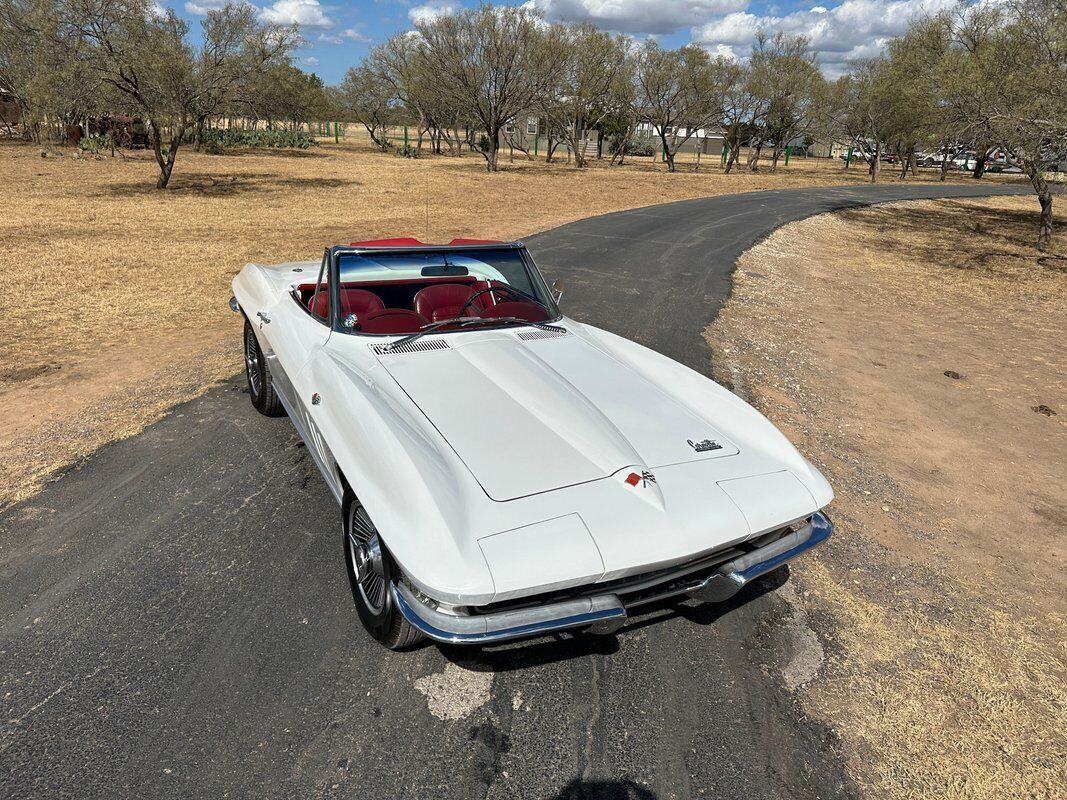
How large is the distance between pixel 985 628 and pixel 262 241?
1304 cm

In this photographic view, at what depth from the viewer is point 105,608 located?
9.31 feet

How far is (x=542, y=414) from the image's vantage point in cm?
285

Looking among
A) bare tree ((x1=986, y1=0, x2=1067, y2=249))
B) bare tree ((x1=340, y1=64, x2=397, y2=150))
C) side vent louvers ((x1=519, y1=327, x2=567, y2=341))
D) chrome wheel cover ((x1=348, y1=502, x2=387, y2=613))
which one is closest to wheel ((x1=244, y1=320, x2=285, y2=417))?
side vent louvers ((x1=519, y1=327, x2=567, y2=341))

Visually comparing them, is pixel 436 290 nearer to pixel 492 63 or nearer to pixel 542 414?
pixel 542 414

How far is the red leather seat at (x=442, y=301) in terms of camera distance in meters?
3.86

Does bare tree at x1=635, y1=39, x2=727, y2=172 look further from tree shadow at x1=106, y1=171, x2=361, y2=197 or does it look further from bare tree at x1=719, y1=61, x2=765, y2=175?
tree shadow at x1=106, y1=171, x2=361, y2=197

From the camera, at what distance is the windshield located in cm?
368

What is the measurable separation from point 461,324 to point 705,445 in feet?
5.41

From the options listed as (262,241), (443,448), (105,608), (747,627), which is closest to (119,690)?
(105,608)

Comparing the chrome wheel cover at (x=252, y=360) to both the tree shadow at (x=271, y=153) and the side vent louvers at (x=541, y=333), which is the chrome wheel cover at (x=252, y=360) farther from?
the tree shadow at (x=271, y=153)

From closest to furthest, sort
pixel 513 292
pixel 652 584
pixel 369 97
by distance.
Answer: pixel 652 584 → pixel 513 292 → pixel 369 97

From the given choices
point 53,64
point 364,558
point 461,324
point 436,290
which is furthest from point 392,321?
point 53,64

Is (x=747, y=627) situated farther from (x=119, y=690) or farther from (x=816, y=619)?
(x=119, y=690)

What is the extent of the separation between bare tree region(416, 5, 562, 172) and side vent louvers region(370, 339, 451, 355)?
3179cm
